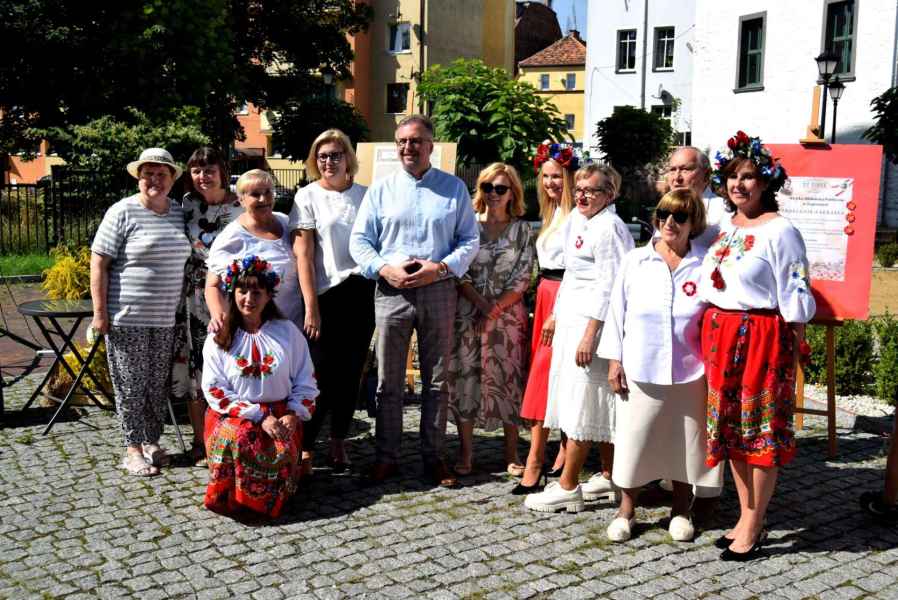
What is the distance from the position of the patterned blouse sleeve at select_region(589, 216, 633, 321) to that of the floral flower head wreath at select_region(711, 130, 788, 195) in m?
0.56

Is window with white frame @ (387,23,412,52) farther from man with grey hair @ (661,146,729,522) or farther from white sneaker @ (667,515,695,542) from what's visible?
white sneaker @ (667,515,695,542)

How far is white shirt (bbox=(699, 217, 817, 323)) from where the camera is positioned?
430 centimetres

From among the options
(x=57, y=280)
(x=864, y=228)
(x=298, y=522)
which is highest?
(x=864, y=228)

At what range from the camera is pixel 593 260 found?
16.5ft

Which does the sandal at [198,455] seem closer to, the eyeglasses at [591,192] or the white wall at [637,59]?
the eyeglasses at [591,192]

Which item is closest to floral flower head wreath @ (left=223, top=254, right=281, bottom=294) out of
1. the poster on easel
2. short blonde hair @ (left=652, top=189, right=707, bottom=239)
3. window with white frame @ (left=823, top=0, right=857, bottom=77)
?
short blonde hair @ (left=652, top=189, right=707, bottom=239)

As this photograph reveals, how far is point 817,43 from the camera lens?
80.6 ft

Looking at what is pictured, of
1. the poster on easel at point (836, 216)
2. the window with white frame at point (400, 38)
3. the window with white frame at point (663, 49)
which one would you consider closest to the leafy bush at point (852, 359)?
the poster on easel at point (836, 216)

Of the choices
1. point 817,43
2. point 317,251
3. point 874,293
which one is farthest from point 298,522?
point 817,43

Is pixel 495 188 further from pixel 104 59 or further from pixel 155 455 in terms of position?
pixel 104 59

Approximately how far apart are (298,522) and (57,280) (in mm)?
3579

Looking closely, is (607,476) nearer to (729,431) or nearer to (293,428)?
(729,431)

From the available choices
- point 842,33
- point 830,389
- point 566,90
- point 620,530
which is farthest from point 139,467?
point 566,90

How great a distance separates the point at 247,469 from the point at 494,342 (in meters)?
1.68
